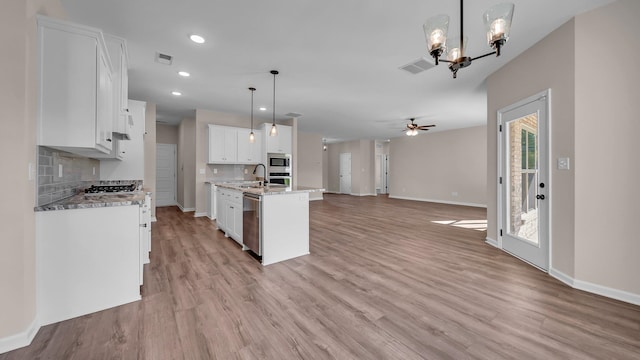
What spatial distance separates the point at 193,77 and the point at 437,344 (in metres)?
4.70

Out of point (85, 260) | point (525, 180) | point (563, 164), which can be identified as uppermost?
point (563, 164)

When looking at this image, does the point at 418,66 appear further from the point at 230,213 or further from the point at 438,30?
the point at 230,213

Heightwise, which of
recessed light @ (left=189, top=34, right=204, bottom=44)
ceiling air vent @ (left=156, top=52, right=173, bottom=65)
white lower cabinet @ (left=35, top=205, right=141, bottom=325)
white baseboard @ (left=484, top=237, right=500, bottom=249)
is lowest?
white baseboard @ (left=484, top=237, right=500, bottom=249)

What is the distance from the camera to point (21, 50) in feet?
5.33

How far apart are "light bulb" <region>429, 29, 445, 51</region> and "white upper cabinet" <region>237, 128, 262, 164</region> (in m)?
5.35

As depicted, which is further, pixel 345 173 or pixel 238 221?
pixel 345 173

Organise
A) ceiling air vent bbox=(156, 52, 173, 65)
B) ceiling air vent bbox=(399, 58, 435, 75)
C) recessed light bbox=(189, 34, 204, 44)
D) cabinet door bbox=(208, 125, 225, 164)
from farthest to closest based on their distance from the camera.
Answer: cabinet door bbox=(208, 125, 225, 164) < ceiling air vent bbox=(399, 58, 435, 75) < ceiling air vent bbox=(156, 52, 173, 65) < recessed light bbox=(189, 34, 204, 44)

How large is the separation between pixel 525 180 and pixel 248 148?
5722mm

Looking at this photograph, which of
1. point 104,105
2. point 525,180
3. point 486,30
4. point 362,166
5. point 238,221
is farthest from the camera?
point 362,166

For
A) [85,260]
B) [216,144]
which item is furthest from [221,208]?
[85,260]

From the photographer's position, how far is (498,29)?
163 centimetres

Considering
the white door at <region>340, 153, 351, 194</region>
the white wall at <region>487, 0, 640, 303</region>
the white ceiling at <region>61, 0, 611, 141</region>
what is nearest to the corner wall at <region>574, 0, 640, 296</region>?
the white wall at <region>487, 0, 640, 303</region>

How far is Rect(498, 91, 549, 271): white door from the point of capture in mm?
2891

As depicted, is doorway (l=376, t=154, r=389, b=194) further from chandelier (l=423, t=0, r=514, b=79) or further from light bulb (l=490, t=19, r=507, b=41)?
light bulb (l=490, t=19, r=507, b=41)
